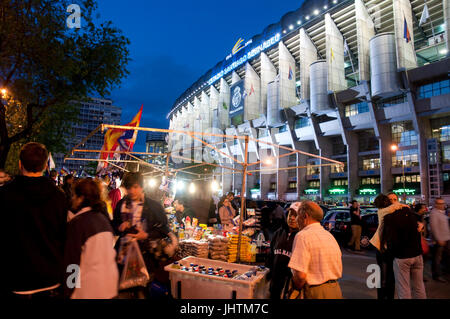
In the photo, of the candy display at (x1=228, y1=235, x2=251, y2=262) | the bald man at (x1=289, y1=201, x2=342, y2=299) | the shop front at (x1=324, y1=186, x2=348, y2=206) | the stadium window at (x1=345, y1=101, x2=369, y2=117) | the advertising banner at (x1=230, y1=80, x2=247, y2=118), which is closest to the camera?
the bald man at (x1=289, y1=201, x2=342, y2=299)

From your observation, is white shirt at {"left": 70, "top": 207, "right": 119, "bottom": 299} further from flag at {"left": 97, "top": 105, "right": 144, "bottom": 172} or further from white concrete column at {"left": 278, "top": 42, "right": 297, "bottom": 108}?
white concrete column at {"left": 278, "top": 42, "right": 297, "bottom": 108}

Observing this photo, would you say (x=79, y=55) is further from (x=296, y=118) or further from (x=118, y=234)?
(x=296, y=118)

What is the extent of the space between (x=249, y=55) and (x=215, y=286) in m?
52.7

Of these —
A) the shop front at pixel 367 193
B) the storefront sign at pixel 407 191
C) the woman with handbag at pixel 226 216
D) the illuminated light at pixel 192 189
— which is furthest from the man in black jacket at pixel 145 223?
the shop front at pixel 367 193

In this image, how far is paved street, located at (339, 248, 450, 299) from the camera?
5.74 m

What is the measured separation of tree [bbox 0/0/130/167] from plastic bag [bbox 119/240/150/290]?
867 cm

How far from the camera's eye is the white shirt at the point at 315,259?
2650 mm

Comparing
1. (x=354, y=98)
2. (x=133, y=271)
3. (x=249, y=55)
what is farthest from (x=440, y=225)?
(x=249, y=55)

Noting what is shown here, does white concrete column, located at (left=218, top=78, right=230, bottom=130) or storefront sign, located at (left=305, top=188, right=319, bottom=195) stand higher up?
white concrete column, located at (left=218, top=78, right=230, bottom=130)

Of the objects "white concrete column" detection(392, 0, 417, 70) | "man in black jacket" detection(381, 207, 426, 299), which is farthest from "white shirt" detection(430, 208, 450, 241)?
"white concrete column" detection(392, 0, 417, 70)

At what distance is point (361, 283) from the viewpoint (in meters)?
6.66
